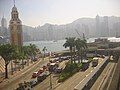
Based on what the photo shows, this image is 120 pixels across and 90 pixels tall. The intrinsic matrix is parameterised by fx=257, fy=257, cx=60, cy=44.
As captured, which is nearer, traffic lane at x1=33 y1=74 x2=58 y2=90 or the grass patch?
traffic lane at x1=33 y1=74 x2=58 y2=90

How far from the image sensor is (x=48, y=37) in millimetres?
163375

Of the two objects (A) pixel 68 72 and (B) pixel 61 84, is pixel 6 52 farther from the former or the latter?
(B) pixel 61 84

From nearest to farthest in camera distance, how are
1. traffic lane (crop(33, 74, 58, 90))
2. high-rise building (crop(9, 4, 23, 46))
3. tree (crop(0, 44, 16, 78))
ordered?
1. traffic lane (crop(33, 74, 58, 90))
2. tree (crop(0, 44, 16, 78))
3. high-rise building (crop(9, 4, 23, 46))

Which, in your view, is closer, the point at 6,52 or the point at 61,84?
the point at 61,84

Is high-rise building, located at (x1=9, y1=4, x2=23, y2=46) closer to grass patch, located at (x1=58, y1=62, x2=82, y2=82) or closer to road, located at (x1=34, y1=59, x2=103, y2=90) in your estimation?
grass patch, located at (x1=58, y1=62, x2=82, y2=82)

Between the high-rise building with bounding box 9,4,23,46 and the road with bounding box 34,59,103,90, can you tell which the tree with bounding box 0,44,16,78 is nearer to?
the road with bounding box 34,59,103,90

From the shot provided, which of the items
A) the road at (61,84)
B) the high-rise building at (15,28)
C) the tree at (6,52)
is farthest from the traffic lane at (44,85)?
the high-rise building at (15,28)

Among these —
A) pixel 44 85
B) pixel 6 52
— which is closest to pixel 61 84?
pixel 44 85

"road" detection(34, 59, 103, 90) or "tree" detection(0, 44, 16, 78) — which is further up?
"tree" detection(0, 44, 16, 78)

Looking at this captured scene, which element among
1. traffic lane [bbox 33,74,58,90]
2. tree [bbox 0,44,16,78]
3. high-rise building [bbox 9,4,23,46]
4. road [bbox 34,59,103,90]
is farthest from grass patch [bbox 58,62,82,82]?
high-rise building [bbox 9,4,23,46]

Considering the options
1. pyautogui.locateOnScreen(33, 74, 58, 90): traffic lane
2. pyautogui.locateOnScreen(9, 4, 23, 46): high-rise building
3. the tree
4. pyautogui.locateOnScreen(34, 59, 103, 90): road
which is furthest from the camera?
pyautogui.locateOnScreen(9, 4, 23, 46): high-rise building

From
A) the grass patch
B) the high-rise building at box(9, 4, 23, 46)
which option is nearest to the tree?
the grass patch

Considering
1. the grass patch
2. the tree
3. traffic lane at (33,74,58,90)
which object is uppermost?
the tree

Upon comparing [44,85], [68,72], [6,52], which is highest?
[6,52]
